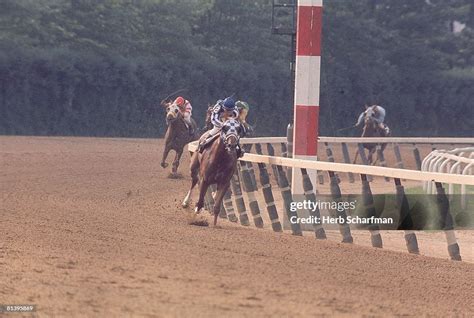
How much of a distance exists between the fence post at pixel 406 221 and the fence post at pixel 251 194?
7.71 feet

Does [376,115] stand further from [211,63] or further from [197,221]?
[211,63]

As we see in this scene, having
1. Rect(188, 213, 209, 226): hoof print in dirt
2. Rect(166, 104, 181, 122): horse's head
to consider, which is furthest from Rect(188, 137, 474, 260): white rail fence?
Rect(166, 104, 181, 122): horse's head

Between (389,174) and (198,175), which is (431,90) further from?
(389,174)

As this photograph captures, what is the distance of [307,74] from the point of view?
45.2 feet

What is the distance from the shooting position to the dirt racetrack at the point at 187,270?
7230 mm

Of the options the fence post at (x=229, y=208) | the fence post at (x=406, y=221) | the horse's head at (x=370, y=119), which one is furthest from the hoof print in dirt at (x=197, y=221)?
the horse's head at (x=370, y=119)

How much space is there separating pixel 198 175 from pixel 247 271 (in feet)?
20.5

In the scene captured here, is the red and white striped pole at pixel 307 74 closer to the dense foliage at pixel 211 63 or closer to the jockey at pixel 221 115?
the jockey at pixel 221 115

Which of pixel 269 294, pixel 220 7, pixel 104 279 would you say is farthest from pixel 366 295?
pixel 220 7

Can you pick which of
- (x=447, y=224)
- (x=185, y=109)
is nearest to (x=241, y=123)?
(x=447, y=224)

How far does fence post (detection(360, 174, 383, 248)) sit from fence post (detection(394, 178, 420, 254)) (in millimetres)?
252

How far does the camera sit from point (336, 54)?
149 ft

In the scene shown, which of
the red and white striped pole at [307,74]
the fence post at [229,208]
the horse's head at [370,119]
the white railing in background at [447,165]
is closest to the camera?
the red and white striped pole at [307,74]

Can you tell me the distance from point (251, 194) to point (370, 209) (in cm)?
241
